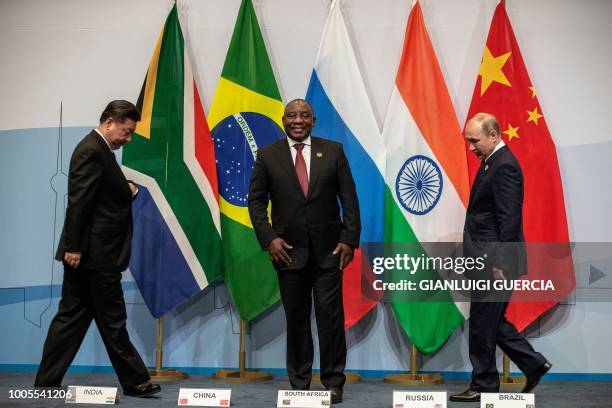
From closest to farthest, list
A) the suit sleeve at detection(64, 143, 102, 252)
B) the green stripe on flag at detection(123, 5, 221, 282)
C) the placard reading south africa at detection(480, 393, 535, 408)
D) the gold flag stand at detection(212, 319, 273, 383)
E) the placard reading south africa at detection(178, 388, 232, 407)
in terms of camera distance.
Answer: the placard reading south africa at detection(480, 393, 535, 408)
the placard reading south africa at detection(178, 388, 232, 407)
the suit sleeve at detection(64, 143, 102, 252)
the gold flag stand at detection(212, 319, 273, 383)
the green stripe on flag at detection(123, 5, 221, 282)

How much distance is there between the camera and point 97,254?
3.61 metres

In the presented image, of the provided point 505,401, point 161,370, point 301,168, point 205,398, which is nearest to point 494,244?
point 505,401

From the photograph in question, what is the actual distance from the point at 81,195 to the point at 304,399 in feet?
4.58

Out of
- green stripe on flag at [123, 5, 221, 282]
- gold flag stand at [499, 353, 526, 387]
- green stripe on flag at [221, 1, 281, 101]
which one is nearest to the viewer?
gold flag stand at [499, 353, 526, 387]

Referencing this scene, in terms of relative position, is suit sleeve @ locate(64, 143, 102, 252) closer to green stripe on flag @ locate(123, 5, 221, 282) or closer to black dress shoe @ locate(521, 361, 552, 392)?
green stripe on flag @ locate(123, 5, 221, 282)

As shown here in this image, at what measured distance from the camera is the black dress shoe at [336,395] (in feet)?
11.9

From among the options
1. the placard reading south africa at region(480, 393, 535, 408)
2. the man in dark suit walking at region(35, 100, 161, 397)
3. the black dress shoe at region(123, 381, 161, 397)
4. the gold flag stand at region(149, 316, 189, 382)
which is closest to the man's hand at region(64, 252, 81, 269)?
the man in dark suit walking at region(35, 100, 161, 397)

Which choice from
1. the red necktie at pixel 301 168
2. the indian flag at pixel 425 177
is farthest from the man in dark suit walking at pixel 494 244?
the red necktie at pixel 301 168

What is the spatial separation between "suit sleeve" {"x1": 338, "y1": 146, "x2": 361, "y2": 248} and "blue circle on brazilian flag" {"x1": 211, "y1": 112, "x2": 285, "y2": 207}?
1.06 m

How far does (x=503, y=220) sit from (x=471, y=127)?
1.70 ft

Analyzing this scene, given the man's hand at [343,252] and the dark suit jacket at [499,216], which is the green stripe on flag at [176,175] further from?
the dark suit jacket at [499,216]

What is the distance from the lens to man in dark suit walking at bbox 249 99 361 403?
3.67 m

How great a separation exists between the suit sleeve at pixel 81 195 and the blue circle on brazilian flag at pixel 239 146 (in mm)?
1248

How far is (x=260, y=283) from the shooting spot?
4691 mm
